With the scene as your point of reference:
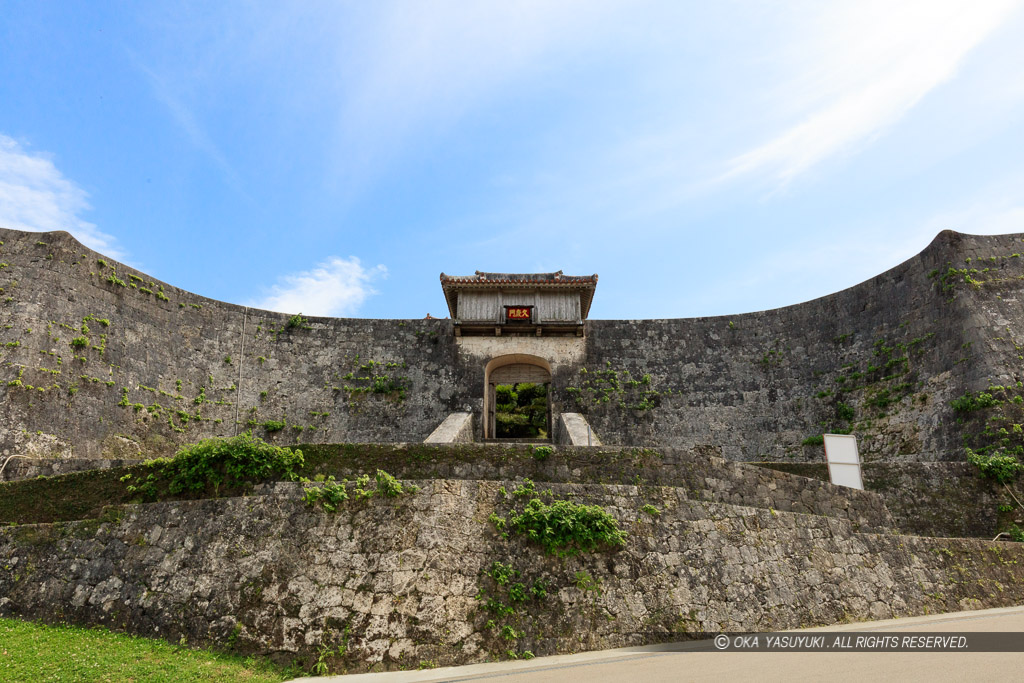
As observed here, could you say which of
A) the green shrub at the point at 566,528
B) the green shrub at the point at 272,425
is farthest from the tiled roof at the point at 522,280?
the green shrub at the point at 566,528

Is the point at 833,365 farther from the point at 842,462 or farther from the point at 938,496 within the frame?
the point at 842,462

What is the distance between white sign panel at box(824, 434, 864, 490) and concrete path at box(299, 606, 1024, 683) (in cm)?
344

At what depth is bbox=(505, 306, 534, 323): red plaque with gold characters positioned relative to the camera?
1855 cm

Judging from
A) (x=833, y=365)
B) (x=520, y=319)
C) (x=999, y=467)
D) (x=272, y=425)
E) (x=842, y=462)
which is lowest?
(x=999, y=467)

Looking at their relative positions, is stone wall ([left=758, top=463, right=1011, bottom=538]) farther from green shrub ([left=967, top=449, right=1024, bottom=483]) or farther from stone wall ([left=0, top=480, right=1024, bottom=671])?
stone wall ([left=0, top=480, right=1024, bottom=671])

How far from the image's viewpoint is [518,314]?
18.6 meters

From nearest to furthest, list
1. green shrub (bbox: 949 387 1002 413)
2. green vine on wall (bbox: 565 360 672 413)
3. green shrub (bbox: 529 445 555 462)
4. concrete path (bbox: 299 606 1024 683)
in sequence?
concrete path (bbox: 299 606 1024 683), green shrub (bbox: 529 445 555 462), green shrub (bbox: 949 387 1002 413), green vine on wall (bbox: 565 360 672 413)

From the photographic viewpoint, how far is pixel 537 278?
1894cm

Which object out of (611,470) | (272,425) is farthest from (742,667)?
(272,425)

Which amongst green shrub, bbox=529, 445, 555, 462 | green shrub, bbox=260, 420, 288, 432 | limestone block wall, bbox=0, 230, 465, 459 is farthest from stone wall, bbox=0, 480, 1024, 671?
green shrub, bbox=260, 420, 288, 432

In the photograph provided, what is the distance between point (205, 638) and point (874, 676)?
695 centimetres

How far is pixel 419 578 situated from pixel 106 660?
11.0 feet

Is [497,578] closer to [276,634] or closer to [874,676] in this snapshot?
[276,634]

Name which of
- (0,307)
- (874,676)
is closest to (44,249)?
(0,307)
